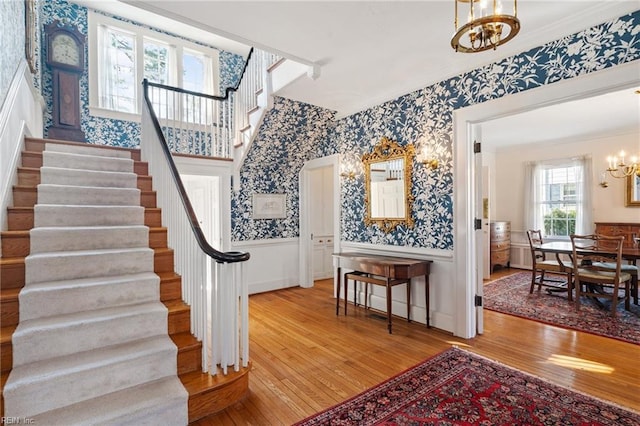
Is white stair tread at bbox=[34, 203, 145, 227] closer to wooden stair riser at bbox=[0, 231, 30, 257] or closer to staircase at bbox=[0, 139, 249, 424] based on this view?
staircase at bbox=[0, 139, 249, 424]

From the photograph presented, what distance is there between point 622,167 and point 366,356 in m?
6.01

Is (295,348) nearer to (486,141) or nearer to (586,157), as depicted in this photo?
(486,141)

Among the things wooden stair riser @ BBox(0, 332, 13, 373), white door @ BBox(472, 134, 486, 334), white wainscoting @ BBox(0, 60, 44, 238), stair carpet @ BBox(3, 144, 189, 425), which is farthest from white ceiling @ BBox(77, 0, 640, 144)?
wooden stair riser @ BBox(0, 332, 13, 373)

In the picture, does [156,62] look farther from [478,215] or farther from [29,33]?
[478,215]

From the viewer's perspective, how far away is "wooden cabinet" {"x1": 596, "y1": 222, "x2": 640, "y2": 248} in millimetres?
5379

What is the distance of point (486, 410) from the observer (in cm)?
204

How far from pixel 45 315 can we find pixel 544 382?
11.6ft

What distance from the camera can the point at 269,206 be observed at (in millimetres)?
5234

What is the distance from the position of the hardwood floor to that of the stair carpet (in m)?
0.45

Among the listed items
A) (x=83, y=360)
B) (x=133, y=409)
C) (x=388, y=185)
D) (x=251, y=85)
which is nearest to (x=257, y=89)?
(x=251, y=85)

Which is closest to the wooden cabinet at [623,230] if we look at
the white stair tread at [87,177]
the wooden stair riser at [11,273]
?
the white stair tread at [87,177]

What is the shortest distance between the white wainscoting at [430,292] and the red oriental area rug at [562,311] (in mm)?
1160

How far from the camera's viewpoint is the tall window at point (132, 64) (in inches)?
187

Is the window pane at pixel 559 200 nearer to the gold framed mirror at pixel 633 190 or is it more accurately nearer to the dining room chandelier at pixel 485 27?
the gold framed mirror at pixel 633 190
